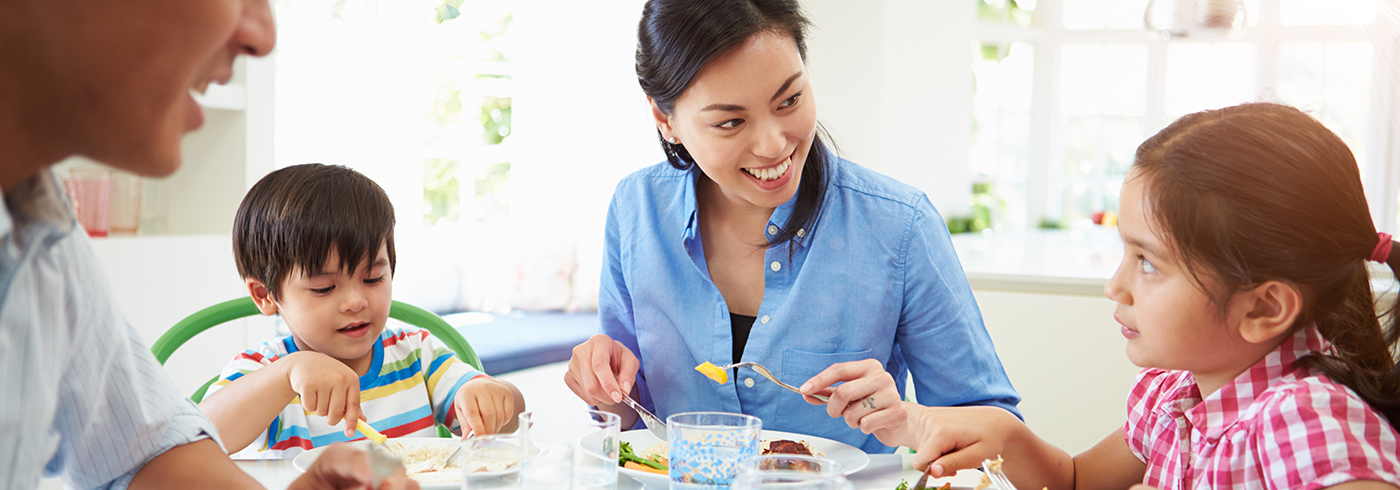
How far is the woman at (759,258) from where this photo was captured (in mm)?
1298

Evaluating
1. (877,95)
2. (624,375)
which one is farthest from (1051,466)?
(877,95)

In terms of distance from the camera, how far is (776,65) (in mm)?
1270

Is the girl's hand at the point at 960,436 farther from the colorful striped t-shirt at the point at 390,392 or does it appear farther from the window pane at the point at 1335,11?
the window pane at the point at 1335,11

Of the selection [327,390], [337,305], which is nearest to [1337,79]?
[337,305]

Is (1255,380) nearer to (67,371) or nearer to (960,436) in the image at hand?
(960,436)

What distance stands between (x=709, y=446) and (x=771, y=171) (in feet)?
1.86

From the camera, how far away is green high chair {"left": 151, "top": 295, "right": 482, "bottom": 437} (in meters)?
1.35

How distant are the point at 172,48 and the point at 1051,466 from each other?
100 centimetres

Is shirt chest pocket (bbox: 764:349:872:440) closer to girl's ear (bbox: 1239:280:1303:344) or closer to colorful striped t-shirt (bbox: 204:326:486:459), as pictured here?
colorful striped t-shirt (bbox: 204:326:486:459)

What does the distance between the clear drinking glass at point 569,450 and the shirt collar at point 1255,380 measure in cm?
60

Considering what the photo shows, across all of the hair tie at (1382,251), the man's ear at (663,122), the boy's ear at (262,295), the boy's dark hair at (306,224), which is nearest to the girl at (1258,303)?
the hair tie at (1382,251)

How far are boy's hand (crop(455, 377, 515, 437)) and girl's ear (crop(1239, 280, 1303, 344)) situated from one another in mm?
878

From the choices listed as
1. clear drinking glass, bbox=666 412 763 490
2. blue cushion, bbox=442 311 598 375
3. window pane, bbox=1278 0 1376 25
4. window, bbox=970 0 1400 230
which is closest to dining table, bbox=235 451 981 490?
clear drinking glass, bbox=666 412 763 490

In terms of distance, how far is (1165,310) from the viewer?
36.8 inches
